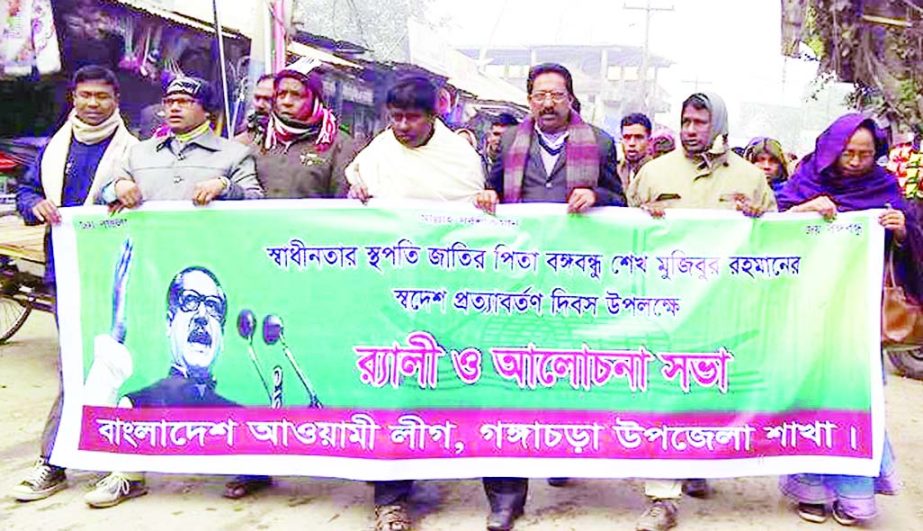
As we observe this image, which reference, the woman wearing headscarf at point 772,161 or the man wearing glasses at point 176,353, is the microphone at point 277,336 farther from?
the woman wearing headscarf at point 772,161

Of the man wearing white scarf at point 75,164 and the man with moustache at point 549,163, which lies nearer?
the man with moustache at point 549,163

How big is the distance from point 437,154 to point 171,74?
693 cm

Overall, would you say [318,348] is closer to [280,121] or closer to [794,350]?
[280,121]

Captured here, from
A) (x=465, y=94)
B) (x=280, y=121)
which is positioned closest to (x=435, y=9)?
(x=465, y=94)

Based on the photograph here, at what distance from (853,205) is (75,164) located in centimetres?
289

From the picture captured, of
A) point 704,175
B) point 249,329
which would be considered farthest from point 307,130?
point 704,175

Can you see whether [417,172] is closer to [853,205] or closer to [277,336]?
[277,336]

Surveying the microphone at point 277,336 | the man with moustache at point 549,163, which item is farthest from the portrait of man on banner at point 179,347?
the man with moustache at point 549,163

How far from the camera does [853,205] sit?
322 centimetres

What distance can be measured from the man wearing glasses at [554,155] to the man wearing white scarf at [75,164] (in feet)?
4.83

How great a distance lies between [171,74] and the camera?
368 inches

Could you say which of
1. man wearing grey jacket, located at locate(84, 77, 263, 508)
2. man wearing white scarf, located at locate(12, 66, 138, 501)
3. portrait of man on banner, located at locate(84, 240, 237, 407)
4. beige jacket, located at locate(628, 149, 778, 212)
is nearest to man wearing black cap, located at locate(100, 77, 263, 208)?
man wearing grey jacket, located at locate(84, 77, 263, 508)

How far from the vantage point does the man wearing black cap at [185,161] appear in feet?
10.8

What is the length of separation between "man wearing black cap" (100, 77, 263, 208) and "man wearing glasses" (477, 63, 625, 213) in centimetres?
93
